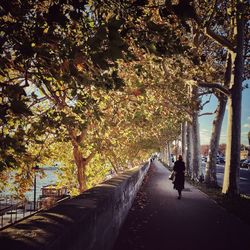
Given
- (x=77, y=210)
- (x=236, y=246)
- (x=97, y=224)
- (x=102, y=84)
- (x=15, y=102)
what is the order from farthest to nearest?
(x=236, y=246) → (x=102, y=84) → (x=97, y=224) → (x=77, y=210) → (x=15, y=102)

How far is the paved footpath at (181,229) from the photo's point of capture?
7.24m

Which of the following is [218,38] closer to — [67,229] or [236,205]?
[236,205]

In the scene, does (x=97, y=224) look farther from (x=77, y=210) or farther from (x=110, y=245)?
(x=110, y=245)

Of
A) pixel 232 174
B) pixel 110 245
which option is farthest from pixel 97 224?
pixel 232 174

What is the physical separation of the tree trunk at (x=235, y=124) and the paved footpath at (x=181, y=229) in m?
3.44

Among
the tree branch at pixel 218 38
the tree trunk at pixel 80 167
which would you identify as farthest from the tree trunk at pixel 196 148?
the tree branch at pixel 218 38

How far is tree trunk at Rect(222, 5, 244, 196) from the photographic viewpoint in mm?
15823

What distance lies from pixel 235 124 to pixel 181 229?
849cm

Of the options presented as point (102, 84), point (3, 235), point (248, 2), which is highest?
point (248, 2)

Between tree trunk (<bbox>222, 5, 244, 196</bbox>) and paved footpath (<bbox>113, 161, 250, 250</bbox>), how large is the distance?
344cm

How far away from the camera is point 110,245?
6.68 m

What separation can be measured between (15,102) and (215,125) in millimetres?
18551

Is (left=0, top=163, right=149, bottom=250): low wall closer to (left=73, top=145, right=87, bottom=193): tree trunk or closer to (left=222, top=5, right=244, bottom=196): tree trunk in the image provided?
(left=222, top=5, right=244, bottom=196): tree trunk

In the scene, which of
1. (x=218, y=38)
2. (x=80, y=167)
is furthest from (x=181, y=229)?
(x=80, y=167)
